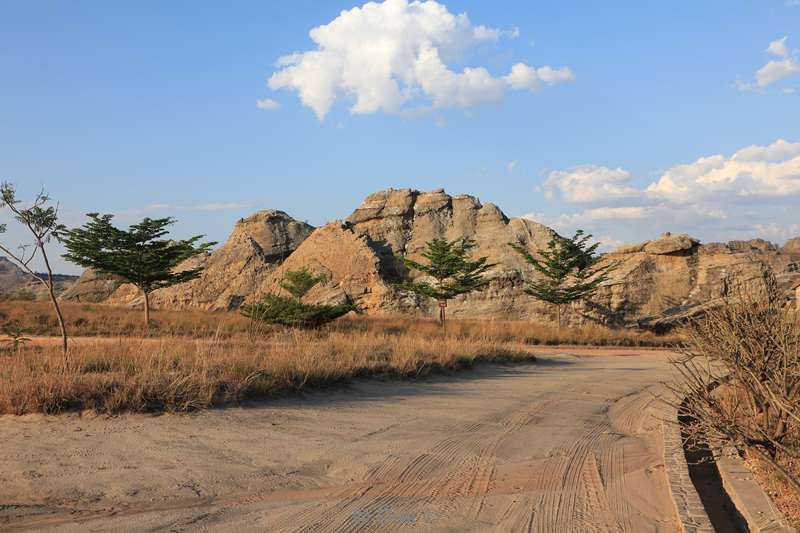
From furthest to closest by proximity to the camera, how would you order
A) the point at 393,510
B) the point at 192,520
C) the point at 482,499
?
1. the point at 482,499
2. the point at 393,510
3. the point at 192,520

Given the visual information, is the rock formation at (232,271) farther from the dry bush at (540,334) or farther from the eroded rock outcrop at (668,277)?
the eroded rock outcrop at (668,277)

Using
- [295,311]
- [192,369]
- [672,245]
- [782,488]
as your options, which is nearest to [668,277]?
[672,245]

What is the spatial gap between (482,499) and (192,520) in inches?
91.3

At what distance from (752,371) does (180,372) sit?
22.4ft

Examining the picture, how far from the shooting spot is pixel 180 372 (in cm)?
827

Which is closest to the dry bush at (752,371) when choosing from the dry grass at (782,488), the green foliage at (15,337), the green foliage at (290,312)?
the dry grass at (782,488)

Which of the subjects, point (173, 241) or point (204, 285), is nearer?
point (173, 241)

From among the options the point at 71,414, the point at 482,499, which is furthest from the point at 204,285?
the point at 482,499

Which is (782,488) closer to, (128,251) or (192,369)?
(192,369)

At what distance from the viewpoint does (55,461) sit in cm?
541

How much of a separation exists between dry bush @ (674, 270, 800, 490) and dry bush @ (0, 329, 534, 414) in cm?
547

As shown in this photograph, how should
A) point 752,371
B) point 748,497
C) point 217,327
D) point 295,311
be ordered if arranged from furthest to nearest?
point 217,327 → point 295,311 → point 752,371 → point 748,497

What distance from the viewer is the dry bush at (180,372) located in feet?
23.4

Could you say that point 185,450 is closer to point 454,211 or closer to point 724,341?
point 724,341
